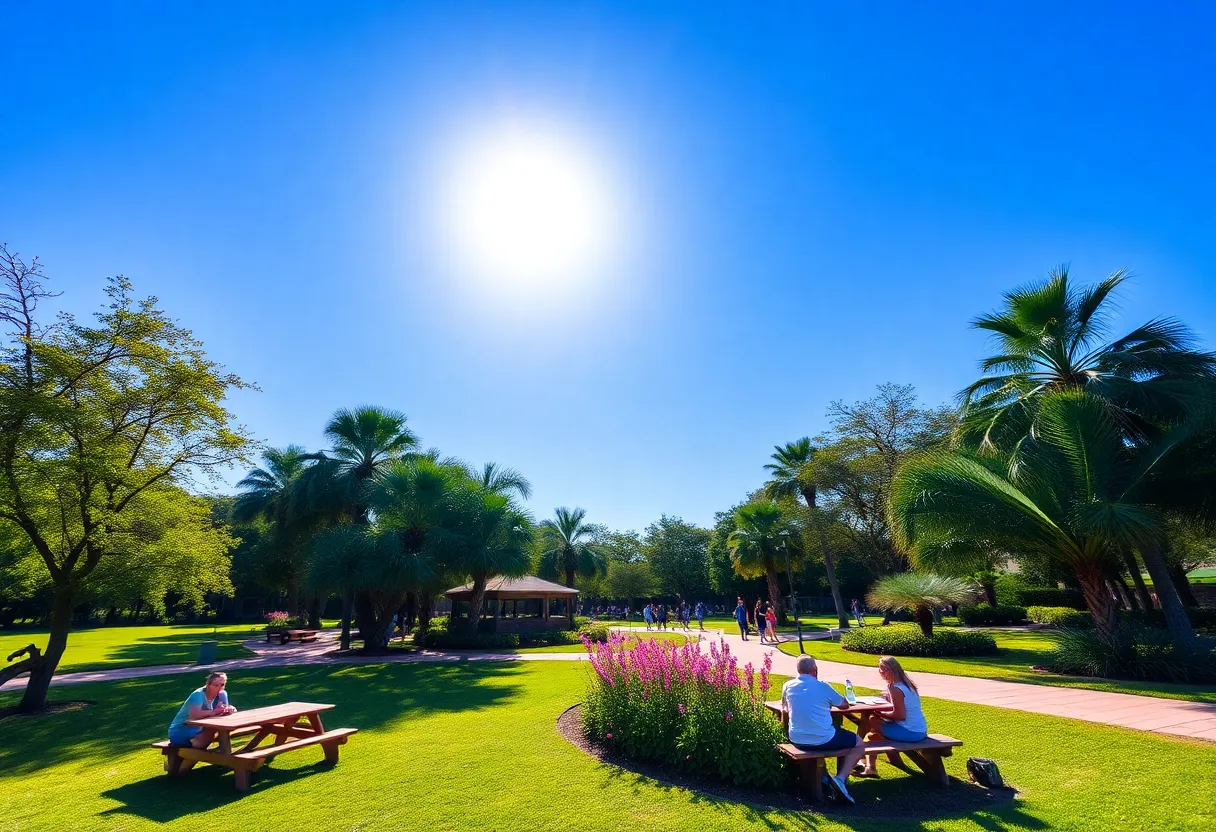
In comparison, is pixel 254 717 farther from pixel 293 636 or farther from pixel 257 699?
pixel 293 636

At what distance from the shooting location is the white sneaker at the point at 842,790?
520cm

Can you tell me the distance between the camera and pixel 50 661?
1246 cm

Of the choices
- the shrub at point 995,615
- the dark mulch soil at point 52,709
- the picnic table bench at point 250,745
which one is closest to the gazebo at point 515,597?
the dark mulch soil at point 52,709

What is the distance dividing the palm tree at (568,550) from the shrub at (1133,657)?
29.3m

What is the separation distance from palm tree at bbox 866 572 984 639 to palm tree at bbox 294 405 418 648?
19422mm

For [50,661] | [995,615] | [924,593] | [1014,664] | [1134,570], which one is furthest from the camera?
[995,615]

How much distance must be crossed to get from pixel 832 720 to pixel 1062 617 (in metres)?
24.3

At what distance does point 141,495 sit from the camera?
1339 centimetres

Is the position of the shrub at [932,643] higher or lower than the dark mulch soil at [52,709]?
higher

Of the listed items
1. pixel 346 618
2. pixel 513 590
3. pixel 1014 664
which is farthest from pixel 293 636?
pixel 1014 664

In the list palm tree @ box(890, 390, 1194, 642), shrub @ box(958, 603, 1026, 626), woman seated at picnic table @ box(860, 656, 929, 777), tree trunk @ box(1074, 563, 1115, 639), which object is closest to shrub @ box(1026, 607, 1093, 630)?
shrub @ box(958, 603, 1026, 626)

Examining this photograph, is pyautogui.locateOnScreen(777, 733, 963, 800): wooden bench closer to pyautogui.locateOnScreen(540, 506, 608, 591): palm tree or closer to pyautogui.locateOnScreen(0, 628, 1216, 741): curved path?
pyautogui.locateOnScreen(0, 628, 1216, 741): curved path

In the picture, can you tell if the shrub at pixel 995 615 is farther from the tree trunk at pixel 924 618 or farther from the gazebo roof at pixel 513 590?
the gazebo roof at pixel 513 590

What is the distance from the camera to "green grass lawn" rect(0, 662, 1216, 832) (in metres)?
4.89
